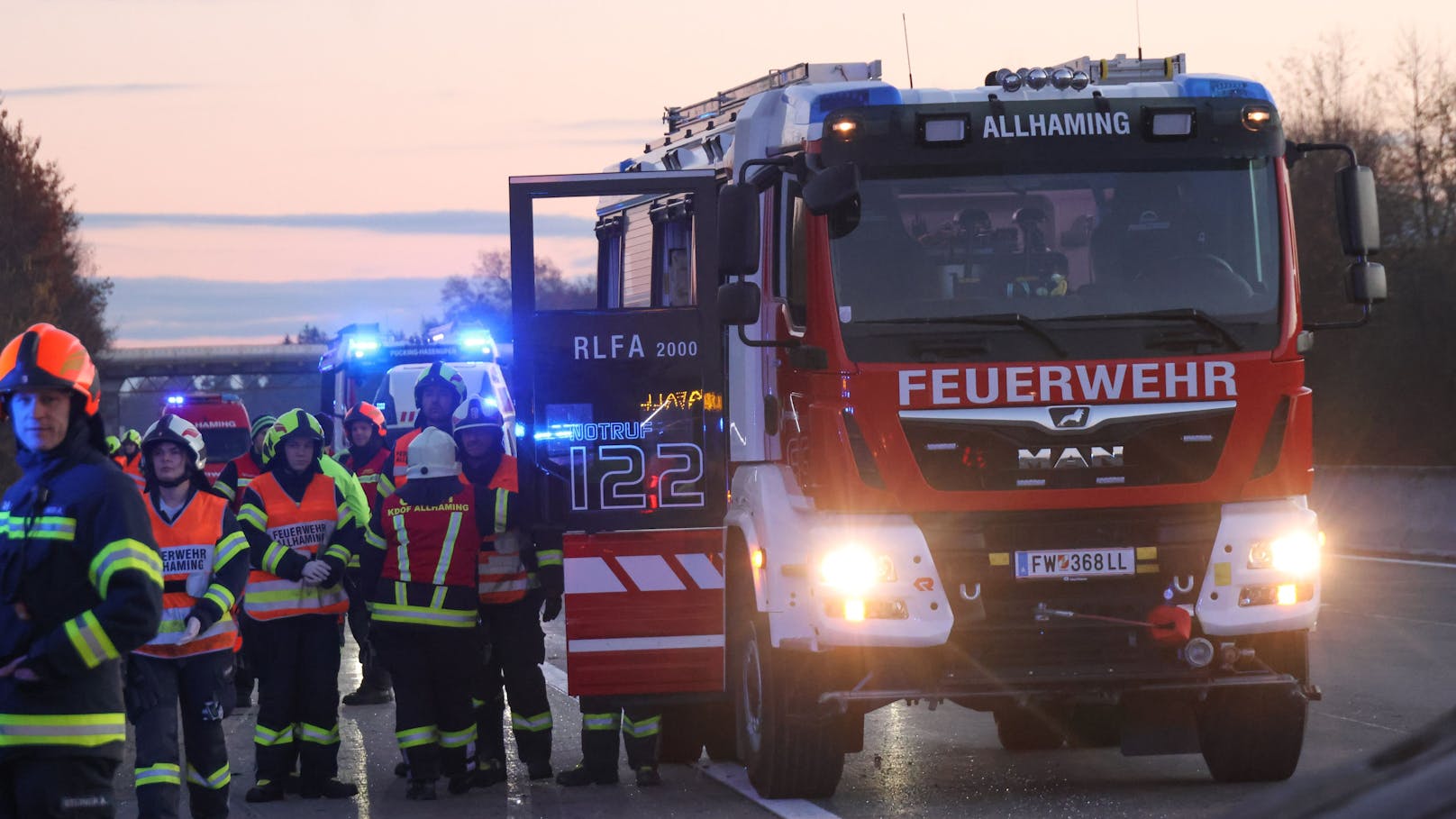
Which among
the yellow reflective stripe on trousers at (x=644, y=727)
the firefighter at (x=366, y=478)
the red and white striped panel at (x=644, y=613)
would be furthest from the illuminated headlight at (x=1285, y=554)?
the firefighter at (x=366, y=478)

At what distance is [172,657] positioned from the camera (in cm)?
843

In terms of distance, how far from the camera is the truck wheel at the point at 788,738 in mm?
9023

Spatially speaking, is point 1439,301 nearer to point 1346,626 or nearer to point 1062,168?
point 1346,626

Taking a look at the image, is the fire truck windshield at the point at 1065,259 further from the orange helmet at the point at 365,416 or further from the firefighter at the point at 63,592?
the orange helmet at the point at 365,416

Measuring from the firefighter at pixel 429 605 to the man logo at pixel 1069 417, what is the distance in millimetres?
2840

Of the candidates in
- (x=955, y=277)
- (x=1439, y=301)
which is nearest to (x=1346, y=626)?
(x=955, y=277)

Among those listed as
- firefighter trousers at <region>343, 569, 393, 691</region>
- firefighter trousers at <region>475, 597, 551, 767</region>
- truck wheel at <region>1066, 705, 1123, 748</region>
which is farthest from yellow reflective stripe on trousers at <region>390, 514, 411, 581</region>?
firefighter trousers at <region>343, 569, 393, 691</region>

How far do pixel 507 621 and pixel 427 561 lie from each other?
559 millimetres

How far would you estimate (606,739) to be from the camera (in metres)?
10.0

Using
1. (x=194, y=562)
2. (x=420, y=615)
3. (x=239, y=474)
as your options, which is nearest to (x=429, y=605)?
(x=420, y=615)

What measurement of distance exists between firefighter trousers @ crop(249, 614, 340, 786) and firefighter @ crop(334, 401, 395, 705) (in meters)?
2.97

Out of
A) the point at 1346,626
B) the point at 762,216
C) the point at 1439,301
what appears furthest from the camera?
the point at 1439,301

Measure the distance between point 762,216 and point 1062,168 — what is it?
1439mm

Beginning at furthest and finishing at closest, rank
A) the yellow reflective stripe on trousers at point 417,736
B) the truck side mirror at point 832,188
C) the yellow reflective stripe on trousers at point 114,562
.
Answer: the yellow reflective stripe on trousers at point 417,736
the truck side mirror at point 832,188
the yellow reflective stripe on trousers at point 114,562
